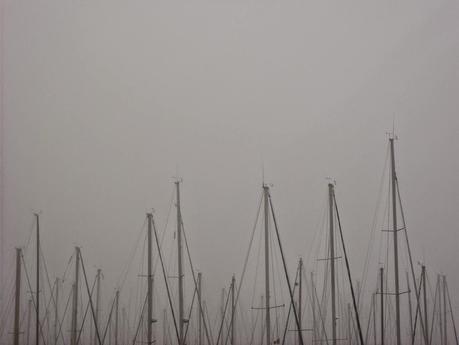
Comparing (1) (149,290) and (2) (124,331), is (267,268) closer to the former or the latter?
(1) (149,290)

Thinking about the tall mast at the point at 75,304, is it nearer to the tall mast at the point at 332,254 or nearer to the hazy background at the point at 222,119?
the hazy background at the point at 222,119

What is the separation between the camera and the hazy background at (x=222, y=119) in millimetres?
3832

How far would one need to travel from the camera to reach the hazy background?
3.83 metres

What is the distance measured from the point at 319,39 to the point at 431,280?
1807mm

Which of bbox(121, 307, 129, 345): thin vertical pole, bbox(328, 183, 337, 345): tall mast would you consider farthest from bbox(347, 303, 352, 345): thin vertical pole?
bbox(121, 307, 129, 345): thin vertical pole

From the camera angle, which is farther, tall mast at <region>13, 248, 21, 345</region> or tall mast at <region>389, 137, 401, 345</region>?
tall mast at <region>13, 248, 21, 345</region>

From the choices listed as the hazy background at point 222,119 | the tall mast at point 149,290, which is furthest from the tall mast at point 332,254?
the tall mast at point 149,290

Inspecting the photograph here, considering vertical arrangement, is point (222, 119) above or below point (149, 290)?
above

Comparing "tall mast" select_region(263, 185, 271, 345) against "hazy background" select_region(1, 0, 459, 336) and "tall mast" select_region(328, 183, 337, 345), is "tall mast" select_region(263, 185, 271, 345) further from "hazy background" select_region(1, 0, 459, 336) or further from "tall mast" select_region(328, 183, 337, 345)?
"tall mast" select_region(328, 183, 337, 345)

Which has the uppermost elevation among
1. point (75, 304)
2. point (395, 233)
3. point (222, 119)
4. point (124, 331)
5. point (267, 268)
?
point (222, 119)

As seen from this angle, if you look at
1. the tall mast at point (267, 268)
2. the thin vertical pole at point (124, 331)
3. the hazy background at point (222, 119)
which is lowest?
the thin vertical pole at point (124, 331)

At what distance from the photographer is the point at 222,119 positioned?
392 cm

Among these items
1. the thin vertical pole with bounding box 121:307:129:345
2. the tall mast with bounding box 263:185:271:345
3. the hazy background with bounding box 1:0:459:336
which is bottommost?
the thin vertical pole with bounding box 121:307:129:345

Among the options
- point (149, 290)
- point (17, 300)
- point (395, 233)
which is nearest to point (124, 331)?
point (149, 290)
